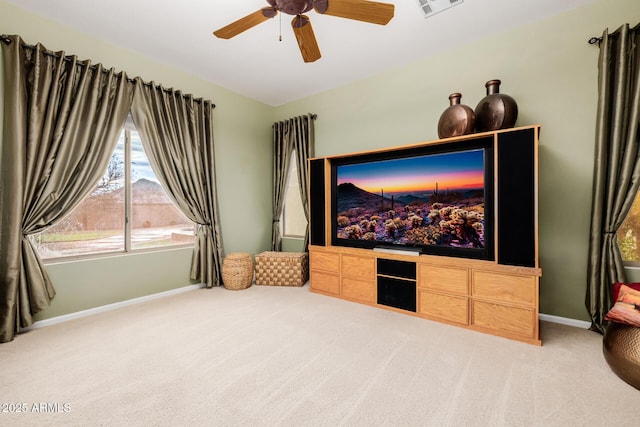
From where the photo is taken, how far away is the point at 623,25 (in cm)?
207

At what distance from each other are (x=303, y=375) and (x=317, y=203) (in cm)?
203

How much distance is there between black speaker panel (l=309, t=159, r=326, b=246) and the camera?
10.8 feet

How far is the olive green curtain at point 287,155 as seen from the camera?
154 inches

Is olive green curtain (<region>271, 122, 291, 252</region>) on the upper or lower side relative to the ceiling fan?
lower

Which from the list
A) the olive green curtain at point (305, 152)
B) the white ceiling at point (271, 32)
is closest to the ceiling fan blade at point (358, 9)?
the white ceiling at point (271, 32)

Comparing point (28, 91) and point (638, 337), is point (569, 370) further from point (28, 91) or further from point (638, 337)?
point (28, 91)

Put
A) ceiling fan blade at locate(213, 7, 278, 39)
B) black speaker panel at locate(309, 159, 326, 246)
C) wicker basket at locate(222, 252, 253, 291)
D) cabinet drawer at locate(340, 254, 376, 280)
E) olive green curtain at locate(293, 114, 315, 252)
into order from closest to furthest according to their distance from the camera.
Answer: ceiling fan blade at locate(213, 7, 278, 39) → cabinet drawer at locate(340, 254, 376, 280) → black speaker panel at locate(309, 159, 326, 246) → wicker basket at locate(222, 252, 253, 291) → olive green curtain at locate(293, 114, 315, 252)

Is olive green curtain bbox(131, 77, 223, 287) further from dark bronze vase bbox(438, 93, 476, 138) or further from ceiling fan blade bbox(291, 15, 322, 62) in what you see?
dark bronze vase bbox(438, 93, 476, 138)

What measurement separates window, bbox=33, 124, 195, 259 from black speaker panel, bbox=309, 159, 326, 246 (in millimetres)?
1713

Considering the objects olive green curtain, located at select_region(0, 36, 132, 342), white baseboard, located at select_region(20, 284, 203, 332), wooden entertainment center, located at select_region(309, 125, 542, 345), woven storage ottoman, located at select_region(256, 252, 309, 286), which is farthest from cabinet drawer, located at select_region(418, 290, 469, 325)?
olive green curtain, located at select_region(0, 36, 132, 342)

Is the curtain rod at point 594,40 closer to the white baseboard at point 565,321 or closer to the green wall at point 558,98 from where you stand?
the green wall at point 558,98

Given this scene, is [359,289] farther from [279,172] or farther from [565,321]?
[279,172]

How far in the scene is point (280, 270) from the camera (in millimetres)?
3629

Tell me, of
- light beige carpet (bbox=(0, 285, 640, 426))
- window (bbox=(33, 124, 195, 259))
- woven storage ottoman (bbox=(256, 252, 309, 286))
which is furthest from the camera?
woven storage ottoman (bbox=(256, 252, 309, 286))
